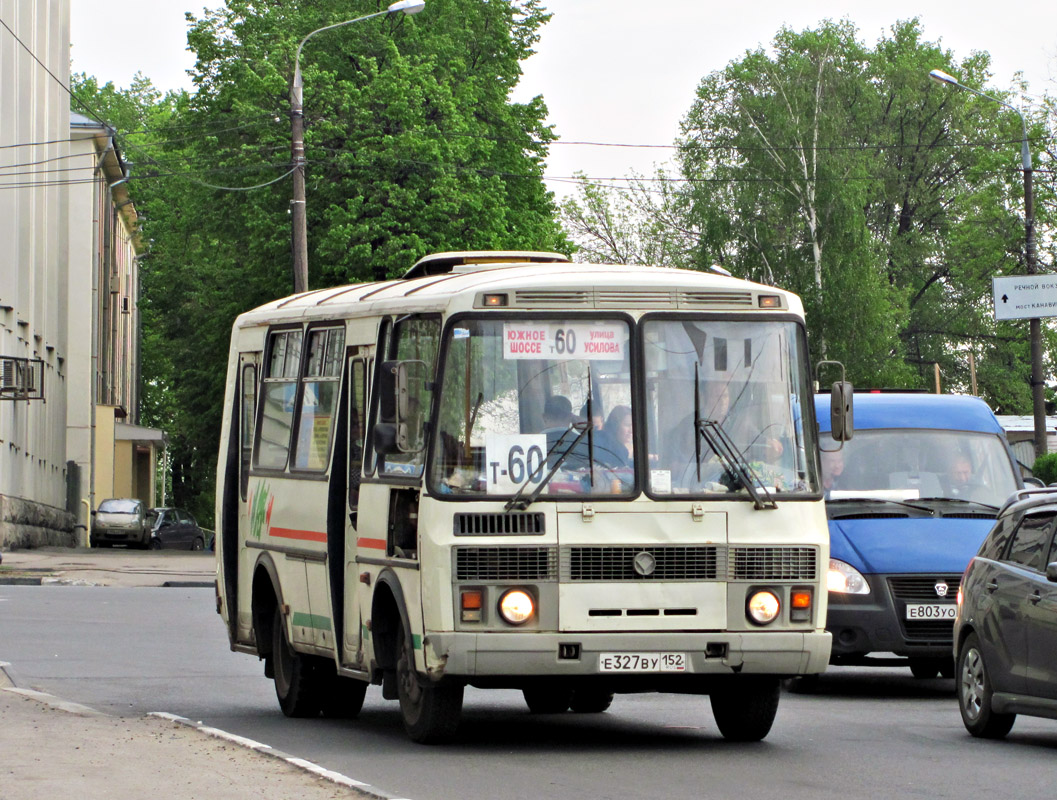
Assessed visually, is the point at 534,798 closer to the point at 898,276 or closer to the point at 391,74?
the point at 391,74

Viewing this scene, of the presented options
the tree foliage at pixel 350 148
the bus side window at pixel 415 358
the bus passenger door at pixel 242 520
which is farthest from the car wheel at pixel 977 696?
the tree foliage at pixel 350 148

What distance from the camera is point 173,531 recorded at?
190ft

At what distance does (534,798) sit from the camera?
874cm

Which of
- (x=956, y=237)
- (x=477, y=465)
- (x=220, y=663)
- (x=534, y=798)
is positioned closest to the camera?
(x=534, y=798)

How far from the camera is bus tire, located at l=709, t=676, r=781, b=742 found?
433 inches

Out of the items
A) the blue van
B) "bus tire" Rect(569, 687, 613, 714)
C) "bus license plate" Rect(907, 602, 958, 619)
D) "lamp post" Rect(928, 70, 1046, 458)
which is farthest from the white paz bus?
"lamp post" Rect(928, 70, 1046, 458)

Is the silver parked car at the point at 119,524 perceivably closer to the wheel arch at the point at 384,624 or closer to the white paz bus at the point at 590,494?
the white paz bus at the point at 590,494

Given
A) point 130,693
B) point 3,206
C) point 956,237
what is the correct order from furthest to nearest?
point 956,237
point 3,206
point 130,693

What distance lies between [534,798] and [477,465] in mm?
2120

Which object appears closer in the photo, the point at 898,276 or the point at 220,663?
the point at 220,663

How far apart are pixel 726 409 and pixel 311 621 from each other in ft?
10.8

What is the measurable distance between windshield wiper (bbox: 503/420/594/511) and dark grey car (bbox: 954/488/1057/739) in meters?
2.77

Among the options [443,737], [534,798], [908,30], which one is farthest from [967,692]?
[908,30]

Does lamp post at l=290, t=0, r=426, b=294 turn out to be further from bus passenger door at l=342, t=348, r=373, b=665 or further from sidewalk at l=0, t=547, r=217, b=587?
bus passenger door at l=342, t=348, r=373, b=665
